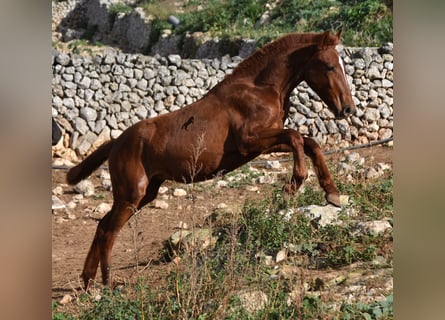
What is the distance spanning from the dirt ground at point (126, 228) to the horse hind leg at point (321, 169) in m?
0.22

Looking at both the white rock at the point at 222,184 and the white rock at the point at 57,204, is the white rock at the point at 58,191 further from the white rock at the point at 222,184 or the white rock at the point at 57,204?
the white rock at the point at 222,184

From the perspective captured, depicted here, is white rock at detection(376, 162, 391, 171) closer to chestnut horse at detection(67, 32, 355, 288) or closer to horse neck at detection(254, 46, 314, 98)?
chestnut horse at detection(67, 32, 355, 288)

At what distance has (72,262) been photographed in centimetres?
512

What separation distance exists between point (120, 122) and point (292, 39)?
142 cm

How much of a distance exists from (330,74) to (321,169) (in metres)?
0.71

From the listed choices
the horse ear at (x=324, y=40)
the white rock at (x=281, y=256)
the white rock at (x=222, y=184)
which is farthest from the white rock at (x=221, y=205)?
the horse ear at (x=324, y=40)

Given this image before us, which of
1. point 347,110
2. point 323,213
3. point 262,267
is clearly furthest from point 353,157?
point 262,267

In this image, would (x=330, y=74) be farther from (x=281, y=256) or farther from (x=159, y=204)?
(x=159, y=204)

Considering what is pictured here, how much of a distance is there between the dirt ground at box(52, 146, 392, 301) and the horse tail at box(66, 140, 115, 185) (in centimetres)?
6

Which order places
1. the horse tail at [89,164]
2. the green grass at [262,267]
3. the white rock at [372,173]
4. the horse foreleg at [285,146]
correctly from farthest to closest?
the white rock at [372,173], the horse tail at [89,164], the horse foreleg at [285,146], the green grass at [262,267]

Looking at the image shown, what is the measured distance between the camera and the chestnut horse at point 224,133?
520cm
